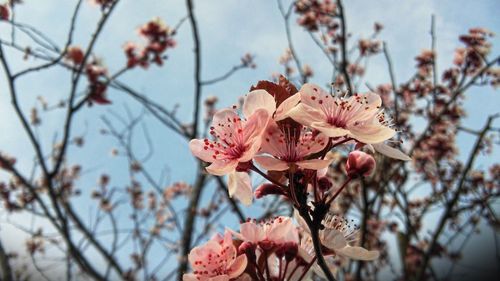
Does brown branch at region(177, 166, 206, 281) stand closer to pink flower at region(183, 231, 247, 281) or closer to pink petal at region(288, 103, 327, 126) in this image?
pink flower at region(183, 231, 247, 281)

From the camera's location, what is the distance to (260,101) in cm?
94

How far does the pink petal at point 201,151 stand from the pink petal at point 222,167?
1.0 inches

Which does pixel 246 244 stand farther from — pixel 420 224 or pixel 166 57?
pixel 420 224

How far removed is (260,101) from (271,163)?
0.14 metres

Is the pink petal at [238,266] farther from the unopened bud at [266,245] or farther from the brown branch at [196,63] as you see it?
the brown branch at [196,63]

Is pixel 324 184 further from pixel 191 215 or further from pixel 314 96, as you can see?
pixel 191 215

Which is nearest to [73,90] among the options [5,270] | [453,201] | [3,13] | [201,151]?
[3,13]

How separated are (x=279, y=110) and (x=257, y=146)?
10 cm

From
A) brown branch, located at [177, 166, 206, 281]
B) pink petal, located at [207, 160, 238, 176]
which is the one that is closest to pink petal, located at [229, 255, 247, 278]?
pink petal, located at [207, 160, 238, 176]

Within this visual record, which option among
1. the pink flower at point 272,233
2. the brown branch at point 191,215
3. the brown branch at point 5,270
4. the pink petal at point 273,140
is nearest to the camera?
the pink petal at point 273,140

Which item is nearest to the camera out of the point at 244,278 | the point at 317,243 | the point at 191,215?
the point at 317,243

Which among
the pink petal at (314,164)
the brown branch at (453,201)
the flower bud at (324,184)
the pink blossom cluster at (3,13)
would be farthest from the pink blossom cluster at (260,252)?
the pink blossom cluster at (3,13)

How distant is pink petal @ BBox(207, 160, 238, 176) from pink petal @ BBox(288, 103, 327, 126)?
0.18 m

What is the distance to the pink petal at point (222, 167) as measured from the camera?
0.96 meters
